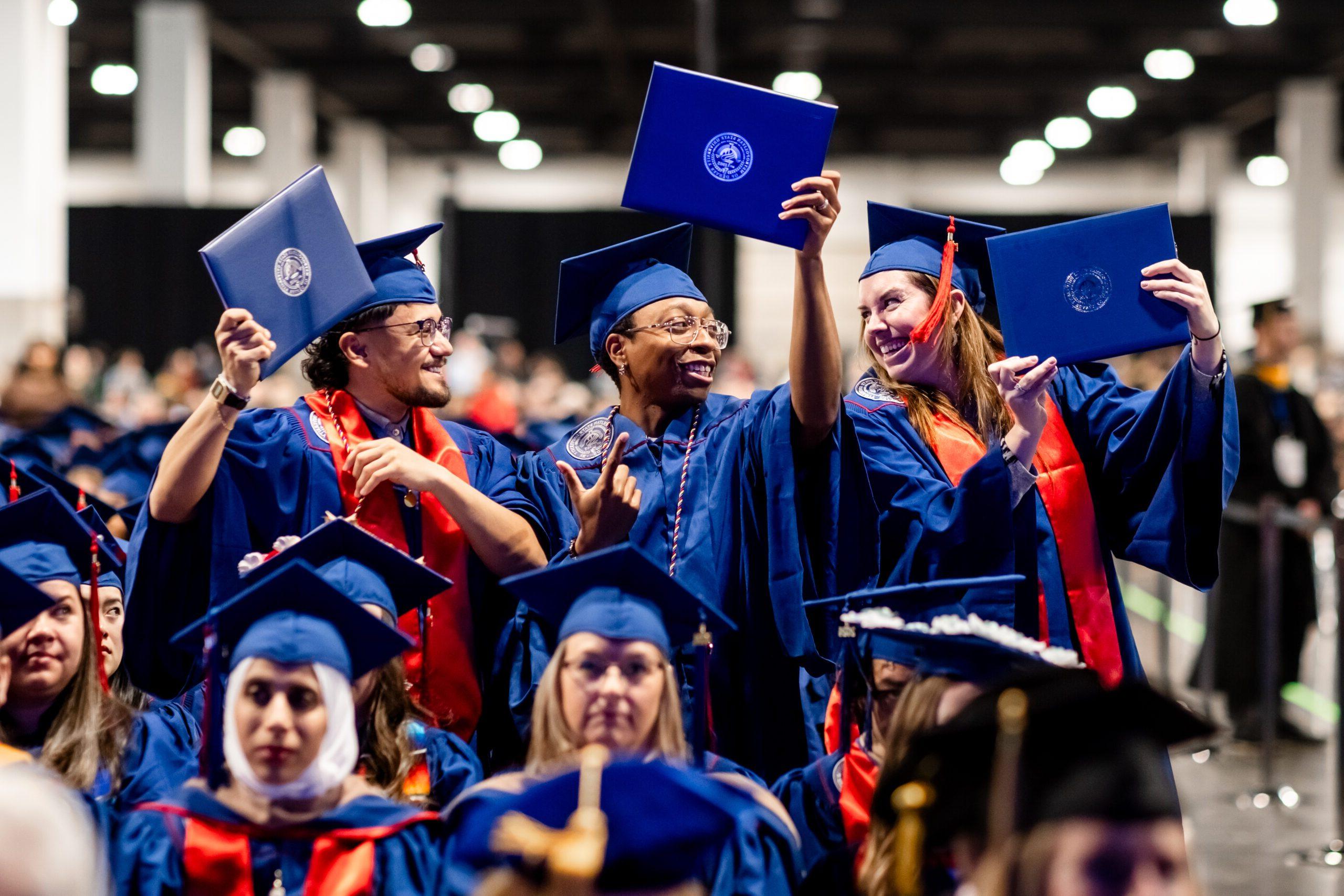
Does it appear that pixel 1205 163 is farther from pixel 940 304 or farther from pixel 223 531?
pixel 223 531

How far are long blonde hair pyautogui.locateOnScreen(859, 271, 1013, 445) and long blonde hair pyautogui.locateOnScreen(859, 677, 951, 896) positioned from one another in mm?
791

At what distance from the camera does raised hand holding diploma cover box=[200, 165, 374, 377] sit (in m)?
3.22

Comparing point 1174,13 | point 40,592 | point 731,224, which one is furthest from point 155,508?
point 1174,13

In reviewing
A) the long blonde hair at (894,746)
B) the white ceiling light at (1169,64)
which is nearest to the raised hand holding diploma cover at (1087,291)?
the long blonde hair at (894,746)

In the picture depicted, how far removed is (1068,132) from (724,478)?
72.1 feet

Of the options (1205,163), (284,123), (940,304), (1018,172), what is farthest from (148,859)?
(1018,172)

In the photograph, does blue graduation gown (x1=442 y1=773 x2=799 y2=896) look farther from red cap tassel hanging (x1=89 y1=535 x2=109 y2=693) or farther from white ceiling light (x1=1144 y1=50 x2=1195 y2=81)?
white ceiling light (x1=1144 y1=50 x2=1195 y2=81)

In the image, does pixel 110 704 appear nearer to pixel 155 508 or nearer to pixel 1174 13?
pixel 155 508

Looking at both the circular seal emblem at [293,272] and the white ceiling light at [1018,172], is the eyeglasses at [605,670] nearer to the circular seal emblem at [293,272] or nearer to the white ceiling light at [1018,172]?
the circular seal emblem at [293,272]

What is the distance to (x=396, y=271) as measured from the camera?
139 inches

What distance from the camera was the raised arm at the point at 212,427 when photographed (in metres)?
3.07

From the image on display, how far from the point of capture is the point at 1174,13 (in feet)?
54.6

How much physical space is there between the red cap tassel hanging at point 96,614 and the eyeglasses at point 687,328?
1.31m

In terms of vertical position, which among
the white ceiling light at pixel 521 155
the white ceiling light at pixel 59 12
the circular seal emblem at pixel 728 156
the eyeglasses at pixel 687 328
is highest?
the white ceiling light at pixel 521 155
